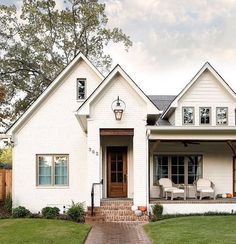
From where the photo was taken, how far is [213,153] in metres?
20.3

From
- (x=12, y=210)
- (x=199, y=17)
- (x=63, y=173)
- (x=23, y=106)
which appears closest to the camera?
(x=12, y=210)

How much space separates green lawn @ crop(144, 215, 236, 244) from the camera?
1170 centimetres

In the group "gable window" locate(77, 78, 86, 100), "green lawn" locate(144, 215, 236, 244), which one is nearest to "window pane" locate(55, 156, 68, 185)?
"gable window" locate(77, 78, 86, 100)

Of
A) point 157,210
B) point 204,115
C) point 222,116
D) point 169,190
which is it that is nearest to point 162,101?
point 204,115

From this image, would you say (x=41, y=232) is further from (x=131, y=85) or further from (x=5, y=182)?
(x=5, y=182)

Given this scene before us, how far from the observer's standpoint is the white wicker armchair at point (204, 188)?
18547 millimetres

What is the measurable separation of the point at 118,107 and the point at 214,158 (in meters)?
6.28


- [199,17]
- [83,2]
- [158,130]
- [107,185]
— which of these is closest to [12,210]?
[107,185]

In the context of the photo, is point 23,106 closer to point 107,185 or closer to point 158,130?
point 107,185

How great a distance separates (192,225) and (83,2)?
21298mm

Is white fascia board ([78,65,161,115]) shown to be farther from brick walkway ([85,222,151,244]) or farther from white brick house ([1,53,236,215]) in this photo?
brick walkway ([85,222,151,244])

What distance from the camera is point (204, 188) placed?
741 inches

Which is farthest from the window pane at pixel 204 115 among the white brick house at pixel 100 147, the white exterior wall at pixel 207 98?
the white exterior wall at pixel 207 98

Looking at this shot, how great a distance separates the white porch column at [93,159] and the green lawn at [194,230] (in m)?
2.75
